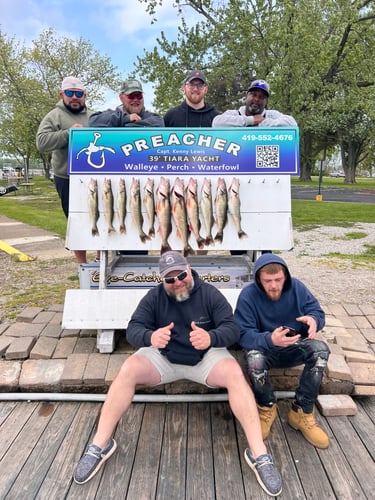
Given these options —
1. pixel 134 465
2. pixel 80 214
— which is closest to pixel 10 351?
pixel 80 214

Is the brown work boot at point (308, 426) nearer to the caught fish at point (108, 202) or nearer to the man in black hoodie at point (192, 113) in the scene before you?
the caught fish at point (108, 202)

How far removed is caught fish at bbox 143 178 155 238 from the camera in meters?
3.23

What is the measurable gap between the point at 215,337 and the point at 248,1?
14.5 meters

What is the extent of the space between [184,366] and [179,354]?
0.09 metres

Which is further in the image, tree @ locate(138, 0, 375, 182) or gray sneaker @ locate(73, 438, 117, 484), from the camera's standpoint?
tree @ locate(138, 0, 375, 182)

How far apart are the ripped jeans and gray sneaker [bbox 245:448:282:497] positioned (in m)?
0.40

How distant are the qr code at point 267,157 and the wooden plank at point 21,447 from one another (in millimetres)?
2406

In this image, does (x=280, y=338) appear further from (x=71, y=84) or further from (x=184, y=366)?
(x=71, y=84)

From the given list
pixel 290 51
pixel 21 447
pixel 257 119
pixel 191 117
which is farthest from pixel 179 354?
pixel 290 51

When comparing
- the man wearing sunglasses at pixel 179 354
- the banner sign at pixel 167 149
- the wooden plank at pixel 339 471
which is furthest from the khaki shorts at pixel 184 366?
the banner sign at pixel 167 149

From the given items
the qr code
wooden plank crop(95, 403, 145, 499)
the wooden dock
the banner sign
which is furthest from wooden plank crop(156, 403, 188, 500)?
the qr code

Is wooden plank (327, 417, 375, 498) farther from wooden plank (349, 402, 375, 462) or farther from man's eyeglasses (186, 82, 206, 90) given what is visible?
man's eyeglasses (186, 82, 206, 90)

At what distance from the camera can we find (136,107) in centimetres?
381

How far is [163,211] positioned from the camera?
10.6ft
